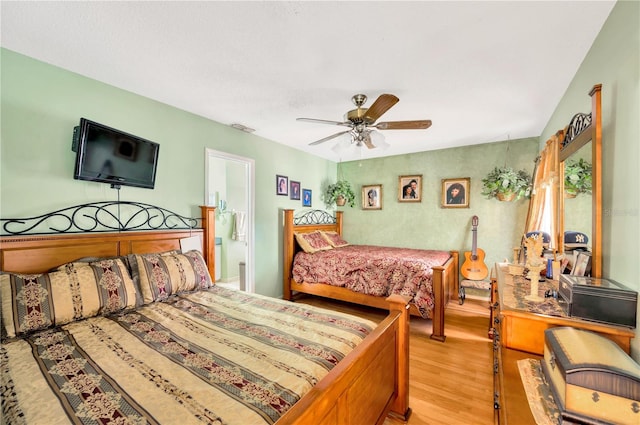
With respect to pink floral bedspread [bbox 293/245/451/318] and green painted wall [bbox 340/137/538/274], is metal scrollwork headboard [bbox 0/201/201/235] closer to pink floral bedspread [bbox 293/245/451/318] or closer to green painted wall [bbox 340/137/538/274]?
pink floral bedspread [bbox 293/245/451/318]

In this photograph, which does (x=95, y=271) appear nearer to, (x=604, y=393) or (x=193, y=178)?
(x=193, y=178)

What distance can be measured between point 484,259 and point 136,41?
4.79 m

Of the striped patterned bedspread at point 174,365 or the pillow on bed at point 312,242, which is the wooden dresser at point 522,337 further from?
the pillow on bed at point 312,242

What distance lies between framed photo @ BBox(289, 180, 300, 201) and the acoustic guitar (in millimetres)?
2831

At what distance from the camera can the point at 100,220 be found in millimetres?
2176

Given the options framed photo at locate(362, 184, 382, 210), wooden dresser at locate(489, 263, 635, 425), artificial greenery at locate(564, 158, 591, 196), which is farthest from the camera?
framed photo at locate(362, 184, 382, 210)

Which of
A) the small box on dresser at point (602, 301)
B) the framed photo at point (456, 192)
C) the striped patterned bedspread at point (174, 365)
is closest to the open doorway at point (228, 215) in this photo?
the striped patterned bedspread at point (174, 365)

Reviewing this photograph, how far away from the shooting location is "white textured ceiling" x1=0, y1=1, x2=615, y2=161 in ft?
4.69

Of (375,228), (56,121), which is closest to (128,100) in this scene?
(56,121)

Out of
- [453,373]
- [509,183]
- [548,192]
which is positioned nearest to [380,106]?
[548,192]

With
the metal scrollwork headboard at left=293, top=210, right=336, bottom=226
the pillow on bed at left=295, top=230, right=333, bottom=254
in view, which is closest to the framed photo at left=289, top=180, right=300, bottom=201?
the metal scrollwork headboard at left=293, top=210, right=336, bottom=226

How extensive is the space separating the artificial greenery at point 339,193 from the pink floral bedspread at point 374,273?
1416 millimetres

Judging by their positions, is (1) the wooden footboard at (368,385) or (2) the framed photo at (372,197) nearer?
(1) the wooden footboard at (368,385)

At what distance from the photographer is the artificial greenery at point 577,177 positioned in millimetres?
1533
